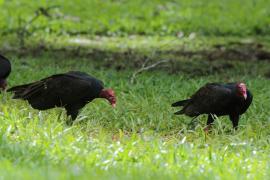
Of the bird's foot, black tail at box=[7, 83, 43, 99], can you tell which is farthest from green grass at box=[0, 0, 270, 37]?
the bird's foot

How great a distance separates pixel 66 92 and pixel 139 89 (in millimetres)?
2042

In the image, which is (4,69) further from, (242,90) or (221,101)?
(242,90)

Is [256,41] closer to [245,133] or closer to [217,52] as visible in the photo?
[217,52]

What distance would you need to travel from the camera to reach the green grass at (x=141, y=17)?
14.1 metres

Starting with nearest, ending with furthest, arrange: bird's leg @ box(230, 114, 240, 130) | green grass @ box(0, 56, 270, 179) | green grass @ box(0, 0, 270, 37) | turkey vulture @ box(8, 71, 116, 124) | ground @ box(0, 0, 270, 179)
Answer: green grass @ box(0, 56, 270, 179), ground @ box(0, 0, 270, 179), turkey vulture @ box(8, 71, 116, 124), bird's leg @ box(230, 114, 240, 130), green grass @ box(0, 0, 270, 37)

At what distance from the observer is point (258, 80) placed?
9766mm

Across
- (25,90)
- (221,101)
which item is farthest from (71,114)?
(221,101)

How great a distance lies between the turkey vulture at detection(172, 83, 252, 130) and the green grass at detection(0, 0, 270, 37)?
6788mm

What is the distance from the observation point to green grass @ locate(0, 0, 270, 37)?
555 inches

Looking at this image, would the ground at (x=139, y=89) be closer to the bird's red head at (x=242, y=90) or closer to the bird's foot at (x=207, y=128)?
the bird's foot at (x=207, y=128)

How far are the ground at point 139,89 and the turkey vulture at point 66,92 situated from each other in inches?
5.1

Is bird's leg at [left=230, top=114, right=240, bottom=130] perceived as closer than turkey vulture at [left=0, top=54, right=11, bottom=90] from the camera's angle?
Yes

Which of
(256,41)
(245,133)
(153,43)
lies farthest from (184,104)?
(256,41)

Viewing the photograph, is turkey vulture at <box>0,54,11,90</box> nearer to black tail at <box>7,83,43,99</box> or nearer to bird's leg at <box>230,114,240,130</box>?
black tail at <box>7,83,43,99</box>
